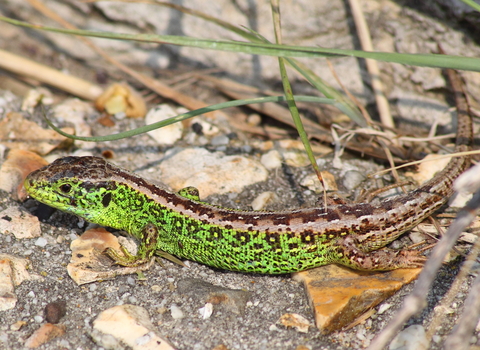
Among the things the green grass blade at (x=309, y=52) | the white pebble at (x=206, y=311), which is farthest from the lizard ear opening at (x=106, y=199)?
the green grass blade at (x=309, y=52)

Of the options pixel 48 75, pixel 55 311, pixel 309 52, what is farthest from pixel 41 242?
pixel 309 52

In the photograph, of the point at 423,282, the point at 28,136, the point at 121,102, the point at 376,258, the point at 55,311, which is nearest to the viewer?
the point at 423,282

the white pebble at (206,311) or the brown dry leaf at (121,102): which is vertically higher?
the brown dry leaf at (121,102)

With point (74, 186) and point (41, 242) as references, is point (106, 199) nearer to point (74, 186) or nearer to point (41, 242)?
point (74, 186)

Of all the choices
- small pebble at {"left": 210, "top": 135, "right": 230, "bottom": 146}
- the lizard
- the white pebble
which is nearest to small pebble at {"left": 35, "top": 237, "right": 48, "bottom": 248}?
the lizard

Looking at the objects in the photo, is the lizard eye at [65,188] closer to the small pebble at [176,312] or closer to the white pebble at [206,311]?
the small pebble at [176,312]

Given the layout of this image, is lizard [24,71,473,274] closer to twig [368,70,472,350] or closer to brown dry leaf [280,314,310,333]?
brown dry leaf [280,314,310,333]
